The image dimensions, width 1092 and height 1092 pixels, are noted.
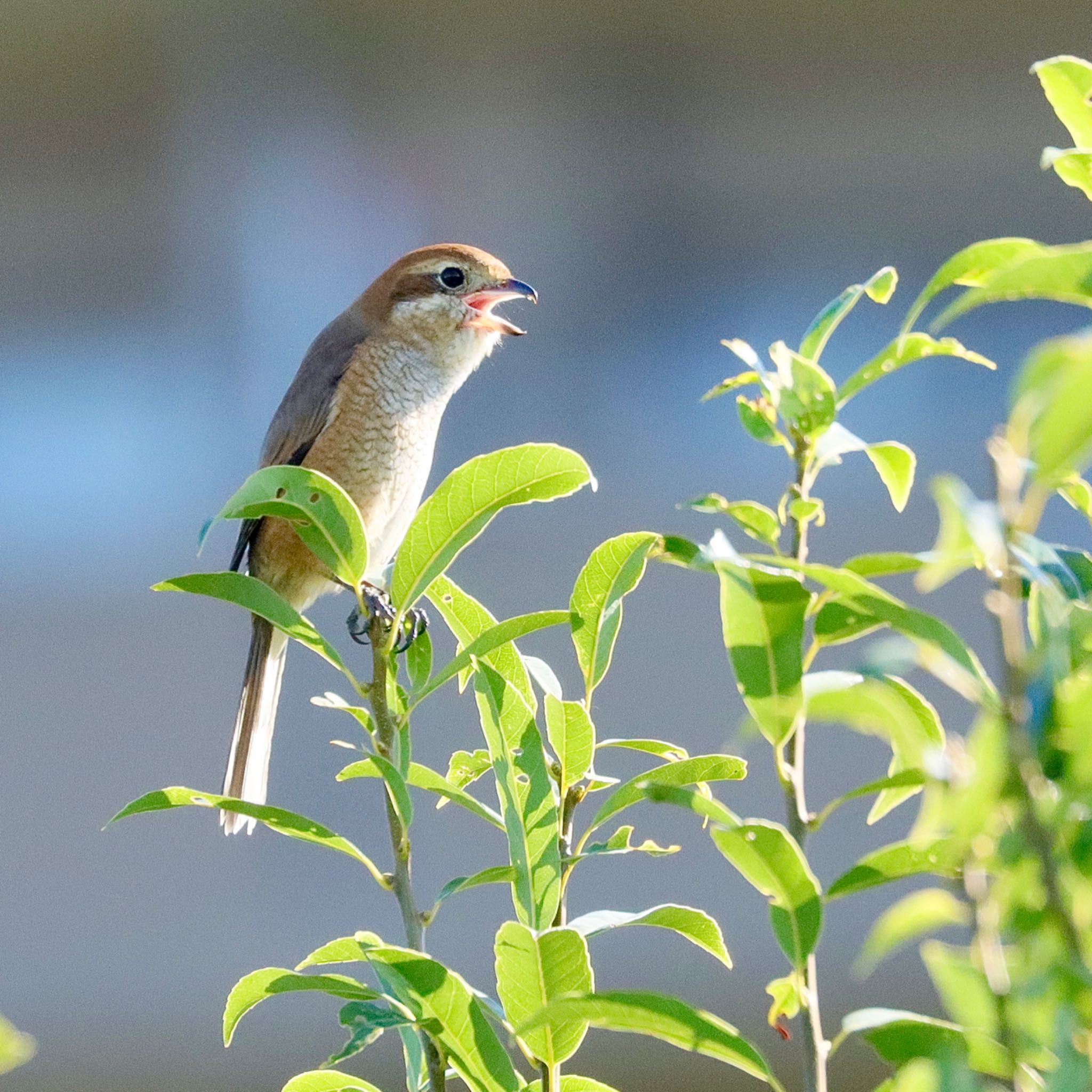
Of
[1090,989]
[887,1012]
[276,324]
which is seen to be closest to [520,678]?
[887,1012]

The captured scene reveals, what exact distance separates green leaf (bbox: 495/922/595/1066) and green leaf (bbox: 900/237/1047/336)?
1.18 feet

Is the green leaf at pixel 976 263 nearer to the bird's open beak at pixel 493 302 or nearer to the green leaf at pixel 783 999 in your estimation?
the green leaf at pixel 783 999

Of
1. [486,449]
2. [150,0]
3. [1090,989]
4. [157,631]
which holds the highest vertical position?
[150,0]

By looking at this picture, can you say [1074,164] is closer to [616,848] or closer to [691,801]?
[691,801]

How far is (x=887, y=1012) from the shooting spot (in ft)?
2.13

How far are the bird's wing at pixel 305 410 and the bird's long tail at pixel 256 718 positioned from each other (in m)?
0.15

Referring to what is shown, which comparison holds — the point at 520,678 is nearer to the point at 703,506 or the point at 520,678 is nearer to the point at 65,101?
the point at 703,506

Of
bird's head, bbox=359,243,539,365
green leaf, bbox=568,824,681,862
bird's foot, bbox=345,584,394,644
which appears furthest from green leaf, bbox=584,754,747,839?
bird's head, bbox=359,243,539,365

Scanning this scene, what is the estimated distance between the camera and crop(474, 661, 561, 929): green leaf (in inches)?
34.4

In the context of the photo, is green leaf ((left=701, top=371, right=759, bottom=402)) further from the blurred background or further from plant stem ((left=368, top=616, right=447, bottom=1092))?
the blurred background

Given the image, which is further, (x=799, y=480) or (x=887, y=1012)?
(x=799, y=480)

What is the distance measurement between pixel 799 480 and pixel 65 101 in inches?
233

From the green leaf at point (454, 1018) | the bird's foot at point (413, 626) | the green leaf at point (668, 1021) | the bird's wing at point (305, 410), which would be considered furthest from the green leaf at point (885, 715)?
the bird's wing at point (305, 410)

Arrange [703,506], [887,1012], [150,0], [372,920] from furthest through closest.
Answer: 1. [150,0]
2. [372,920]
3. [703,506]
4. [887,1012]
